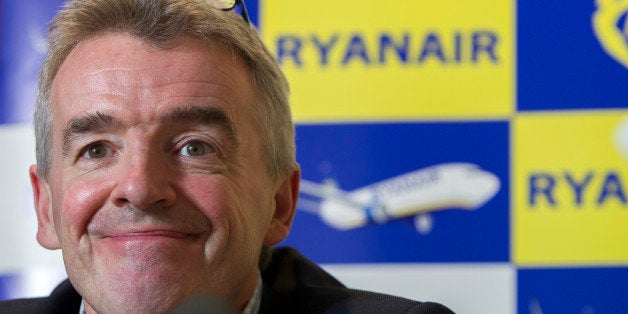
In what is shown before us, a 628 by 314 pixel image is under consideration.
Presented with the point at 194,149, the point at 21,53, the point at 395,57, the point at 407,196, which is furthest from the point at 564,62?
the point at 21,53

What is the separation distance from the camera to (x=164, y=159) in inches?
65.8

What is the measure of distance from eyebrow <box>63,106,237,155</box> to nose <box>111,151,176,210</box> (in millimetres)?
79

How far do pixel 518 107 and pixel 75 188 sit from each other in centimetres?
135

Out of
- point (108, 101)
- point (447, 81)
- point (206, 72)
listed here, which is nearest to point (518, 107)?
point (447, 81)

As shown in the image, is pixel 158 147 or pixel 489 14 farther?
pixel 489 14

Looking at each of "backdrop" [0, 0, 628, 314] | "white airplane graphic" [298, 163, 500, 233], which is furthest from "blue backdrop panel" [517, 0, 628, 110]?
"white airplane graphic" [298, 163, 500, 233]

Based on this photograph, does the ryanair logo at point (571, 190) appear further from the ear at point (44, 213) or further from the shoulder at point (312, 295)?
the ear at point (44, 213)

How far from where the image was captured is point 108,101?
171 centimetres

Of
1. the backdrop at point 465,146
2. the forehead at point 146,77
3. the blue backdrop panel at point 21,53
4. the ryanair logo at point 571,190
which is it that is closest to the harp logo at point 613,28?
the backdrop at point 465,146

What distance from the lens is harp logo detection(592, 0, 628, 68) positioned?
259cm

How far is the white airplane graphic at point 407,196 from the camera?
8.55ft

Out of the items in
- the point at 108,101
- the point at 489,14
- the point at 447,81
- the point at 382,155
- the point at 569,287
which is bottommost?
the point at 569,287

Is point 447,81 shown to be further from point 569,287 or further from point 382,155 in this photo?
point 569,287

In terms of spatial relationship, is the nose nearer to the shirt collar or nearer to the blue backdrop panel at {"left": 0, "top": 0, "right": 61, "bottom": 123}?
the shirt collar
